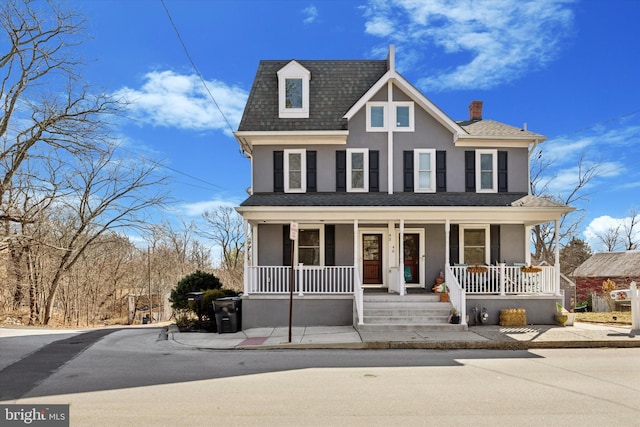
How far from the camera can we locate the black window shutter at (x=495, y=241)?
610 inches

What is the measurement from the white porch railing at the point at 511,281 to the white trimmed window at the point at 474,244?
1491 mm

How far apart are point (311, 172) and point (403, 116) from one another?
157 inches

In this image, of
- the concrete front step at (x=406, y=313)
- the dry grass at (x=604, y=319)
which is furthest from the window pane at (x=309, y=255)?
the dry grass at (x=604, y=319)

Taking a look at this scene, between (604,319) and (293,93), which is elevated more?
→ (293,93)

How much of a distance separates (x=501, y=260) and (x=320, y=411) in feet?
38.5

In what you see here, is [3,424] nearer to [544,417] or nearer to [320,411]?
[320,411]

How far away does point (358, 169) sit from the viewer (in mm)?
15672

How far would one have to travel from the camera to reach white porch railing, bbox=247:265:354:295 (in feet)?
45.0

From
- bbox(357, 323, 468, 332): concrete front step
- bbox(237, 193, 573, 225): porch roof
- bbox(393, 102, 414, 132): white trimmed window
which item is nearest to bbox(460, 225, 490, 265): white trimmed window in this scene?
bbox(237, 193, 573, 225): porch roof

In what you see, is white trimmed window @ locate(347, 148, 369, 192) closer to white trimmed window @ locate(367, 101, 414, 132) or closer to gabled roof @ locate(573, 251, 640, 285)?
white trimmed window @ locate(367, 101, 414, 132)

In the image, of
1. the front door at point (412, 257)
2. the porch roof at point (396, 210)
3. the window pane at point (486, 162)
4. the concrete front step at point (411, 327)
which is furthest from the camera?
the window pane at point (486, 162)

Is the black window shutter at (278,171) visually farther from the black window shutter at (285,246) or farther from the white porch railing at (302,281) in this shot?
the white porch railing at (302,281)

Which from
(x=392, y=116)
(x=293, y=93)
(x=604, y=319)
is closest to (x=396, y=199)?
(x=392, y=116)

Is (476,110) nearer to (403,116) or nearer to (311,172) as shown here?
(403,116)
